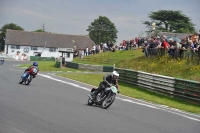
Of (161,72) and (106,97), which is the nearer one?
(106,97)

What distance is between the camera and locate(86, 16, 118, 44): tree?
9412 centimetres

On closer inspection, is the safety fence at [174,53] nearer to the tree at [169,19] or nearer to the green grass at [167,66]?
the green grass at [167,66]

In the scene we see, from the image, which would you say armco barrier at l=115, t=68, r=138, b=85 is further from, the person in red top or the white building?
the white building

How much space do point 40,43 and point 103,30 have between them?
55.5ft

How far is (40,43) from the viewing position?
343 ft

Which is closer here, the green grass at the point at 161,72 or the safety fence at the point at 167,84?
the green grass at the point at 161,72

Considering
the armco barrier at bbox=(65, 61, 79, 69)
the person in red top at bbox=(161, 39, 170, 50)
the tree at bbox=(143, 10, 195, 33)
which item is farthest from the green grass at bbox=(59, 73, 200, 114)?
the tree at bbox=(143, 10, 195, 33)

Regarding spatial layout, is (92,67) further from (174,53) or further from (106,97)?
(106,97)

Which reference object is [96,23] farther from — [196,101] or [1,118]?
[1,118]

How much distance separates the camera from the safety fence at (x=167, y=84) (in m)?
20.6

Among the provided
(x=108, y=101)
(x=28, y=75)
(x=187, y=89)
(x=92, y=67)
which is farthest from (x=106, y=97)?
(x=92, y=67)

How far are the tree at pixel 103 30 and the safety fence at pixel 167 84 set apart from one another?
6514cm

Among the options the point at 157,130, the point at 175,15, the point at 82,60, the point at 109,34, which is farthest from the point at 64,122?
the point at 109,34

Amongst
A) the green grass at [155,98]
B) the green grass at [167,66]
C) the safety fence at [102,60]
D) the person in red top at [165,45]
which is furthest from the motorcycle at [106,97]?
the safety fence at [102,60]
